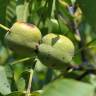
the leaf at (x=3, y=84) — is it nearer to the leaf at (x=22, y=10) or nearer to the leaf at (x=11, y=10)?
the leaf at (x=22, y=10)

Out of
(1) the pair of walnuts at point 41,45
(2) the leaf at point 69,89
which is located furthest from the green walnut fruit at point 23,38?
(2) the leaf at point 69,89

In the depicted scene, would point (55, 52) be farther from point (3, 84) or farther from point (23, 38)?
point (3, 84)

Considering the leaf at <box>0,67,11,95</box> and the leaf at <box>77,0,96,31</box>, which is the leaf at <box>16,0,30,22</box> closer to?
the leaf at <box>0,67,11,95</box>

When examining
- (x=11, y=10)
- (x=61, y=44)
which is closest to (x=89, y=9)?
(x=61, y=44)

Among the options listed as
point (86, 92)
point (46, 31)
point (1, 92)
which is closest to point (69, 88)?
point (86, 92)

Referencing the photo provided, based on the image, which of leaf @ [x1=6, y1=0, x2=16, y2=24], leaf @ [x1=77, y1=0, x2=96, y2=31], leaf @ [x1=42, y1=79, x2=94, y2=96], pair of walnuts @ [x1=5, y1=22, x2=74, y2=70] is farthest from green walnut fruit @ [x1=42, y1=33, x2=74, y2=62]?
leaf @ [x1=6, y1=0, x2=16, y2=24]
